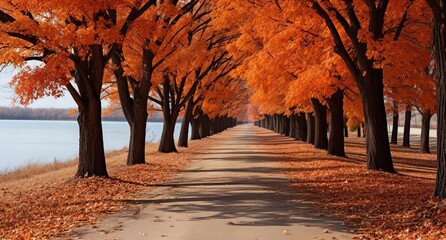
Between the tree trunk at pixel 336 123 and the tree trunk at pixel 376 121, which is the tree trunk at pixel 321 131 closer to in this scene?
the tree trunk at pixel 336 123

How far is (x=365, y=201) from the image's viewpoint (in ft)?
33.3

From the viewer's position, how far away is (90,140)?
14.6 m

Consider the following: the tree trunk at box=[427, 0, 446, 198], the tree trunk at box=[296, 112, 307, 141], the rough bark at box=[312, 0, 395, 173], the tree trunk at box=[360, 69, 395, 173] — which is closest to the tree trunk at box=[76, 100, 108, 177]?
the rough bark at box=[312, 0, 395, 173]

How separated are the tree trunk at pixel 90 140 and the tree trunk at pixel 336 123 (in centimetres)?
1306

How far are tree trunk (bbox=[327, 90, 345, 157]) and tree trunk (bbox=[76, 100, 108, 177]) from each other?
13.1m

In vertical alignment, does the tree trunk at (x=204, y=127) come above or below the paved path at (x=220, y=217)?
above

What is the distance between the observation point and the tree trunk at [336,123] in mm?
23766

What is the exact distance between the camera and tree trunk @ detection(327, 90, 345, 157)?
23.8 meters

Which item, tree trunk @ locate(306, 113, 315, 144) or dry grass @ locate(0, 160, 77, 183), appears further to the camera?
tree trunk @ locate(306, 113, 315, 144)

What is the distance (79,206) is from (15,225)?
1.78 m

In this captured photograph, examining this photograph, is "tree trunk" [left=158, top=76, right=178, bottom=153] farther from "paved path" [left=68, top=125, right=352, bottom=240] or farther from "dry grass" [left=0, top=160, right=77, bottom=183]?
"paved path" [left=68, top=125, right=352, bottom=240]

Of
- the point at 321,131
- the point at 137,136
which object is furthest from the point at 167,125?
the point at 321,131

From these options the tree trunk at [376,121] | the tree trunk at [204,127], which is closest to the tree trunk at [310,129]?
the tree trunk at [204,127]

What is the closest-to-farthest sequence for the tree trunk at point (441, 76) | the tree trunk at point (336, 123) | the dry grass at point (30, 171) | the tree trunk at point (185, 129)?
1. the tree trunk at point (441, 76)
2. the dry grass at point (30, 171)
3. the tree trunk at point (336, 123)
4. the tree trunk at point (185, 129)
